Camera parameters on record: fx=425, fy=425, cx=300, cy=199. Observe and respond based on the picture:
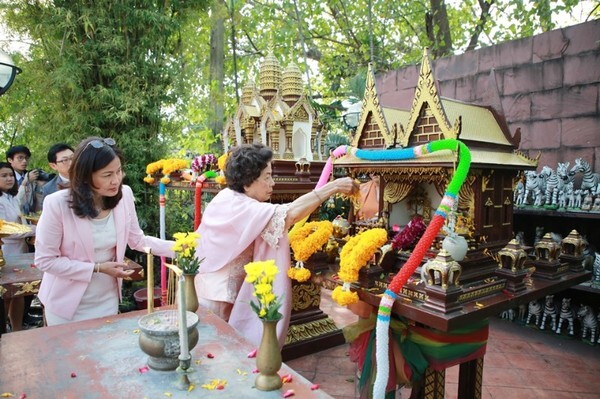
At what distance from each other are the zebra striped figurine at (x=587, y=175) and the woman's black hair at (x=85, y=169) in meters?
4.17

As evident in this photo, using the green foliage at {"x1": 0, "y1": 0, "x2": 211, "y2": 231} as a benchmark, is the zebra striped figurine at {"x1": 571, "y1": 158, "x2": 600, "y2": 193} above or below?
below

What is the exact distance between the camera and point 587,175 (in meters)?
4.12

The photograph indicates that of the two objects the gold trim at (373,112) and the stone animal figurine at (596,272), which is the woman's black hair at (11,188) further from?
the stone animal figurine at (596,272)

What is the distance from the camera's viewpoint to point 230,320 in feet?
8.61

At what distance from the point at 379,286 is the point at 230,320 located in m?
0.95

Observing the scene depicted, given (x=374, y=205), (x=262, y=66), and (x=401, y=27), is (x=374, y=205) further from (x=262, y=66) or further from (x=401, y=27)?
(x=401, y=27)

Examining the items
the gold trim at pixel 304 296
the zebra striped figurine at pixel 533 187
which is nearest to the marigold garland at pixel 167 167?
the gold trim at pixel 304 296

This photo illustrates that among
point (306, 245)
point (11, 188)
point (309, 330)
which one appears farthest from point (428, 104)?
point (11, 188)

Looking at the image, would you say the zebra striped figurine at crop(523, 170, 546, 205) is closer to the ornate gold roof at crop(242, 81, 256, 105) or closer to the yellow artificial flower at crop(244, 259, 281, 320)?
the ornate gold roof at crop(242, 81, 256, 105)

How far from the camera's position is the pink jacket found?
231 cm

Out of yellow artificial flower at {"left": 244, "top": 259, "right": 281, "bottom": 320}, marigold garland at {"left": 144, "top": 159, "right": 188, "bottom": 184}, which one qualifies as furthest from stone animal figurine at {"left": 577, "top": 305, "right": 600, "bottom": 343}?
marigold garland at {"left": 144, "top": 159, "right": 188, "bottom": 184}

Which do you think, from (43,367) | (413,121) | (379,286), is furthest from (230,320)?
(413,121)

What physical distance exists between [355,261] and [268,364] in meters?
0.91

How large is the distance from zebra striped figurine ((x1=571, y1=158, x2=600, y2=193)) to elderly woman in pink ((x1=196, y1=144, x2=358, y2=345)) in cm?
280
